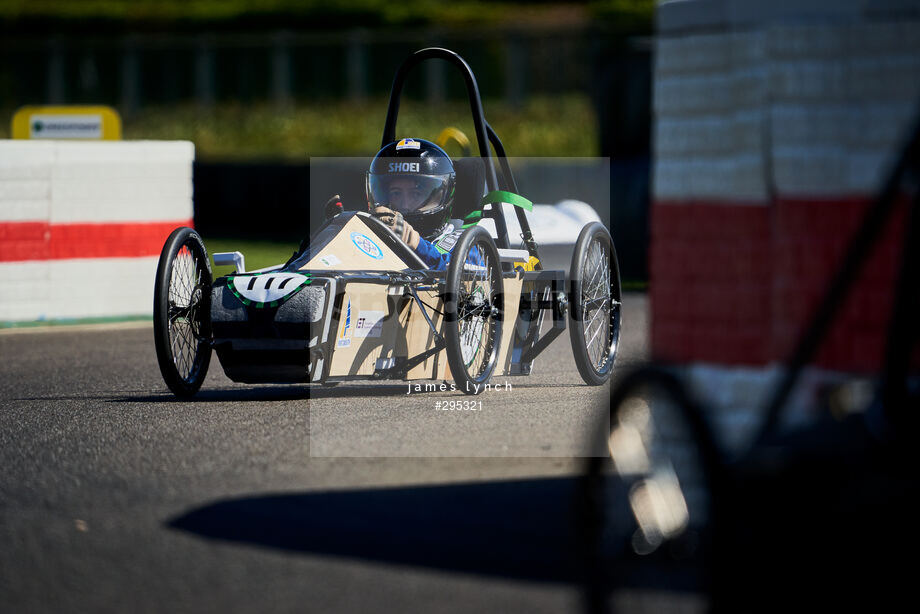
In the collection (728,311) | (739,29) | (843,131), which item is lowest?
(728,311)

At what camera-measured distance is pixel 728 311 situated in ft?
14.1

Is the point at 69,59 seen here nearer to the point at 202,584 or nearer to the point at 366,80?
the point at 366,80

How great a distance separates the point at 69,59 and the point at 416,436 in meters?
27.6

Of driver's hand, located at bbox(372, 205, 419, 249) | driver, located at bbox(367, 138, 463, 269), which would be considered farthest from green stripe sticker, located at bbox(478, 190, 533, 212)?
driver's hand, located at bbox(372, 205, 419, 249)

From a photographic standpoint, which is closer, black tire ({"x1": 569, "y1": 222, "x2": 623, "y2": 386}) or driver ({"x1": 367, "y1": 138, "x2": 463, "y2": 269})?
black tire ({"x1": 569, "y1": 222, "x2": 623, "y2": 386})

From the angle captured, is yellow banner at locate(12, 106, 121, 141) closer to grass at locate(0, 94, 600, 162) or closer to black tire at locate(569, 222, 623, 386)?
black tire at locate(569, 222, 623, 386)

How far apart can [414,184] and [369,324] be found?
1.26 metres

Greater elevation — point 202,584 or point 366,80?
point 366,80

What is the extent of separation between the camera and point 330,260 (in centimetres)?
763

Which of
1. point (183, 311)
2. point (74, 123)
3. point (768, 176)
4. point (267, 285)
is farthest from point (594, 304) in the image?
point (74, 123)

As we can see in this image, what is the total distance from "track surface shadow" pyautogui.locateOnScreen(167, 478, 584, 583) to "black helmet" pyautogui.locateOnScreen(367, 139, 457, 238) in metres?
3.39

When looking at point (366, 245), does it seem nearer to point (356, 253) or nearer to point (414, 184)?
point (356, 253)

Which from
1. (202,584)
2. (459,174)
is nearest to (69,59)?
(459,174)

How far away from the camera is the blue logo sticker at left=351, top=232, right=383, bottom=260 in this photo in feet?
25.6
